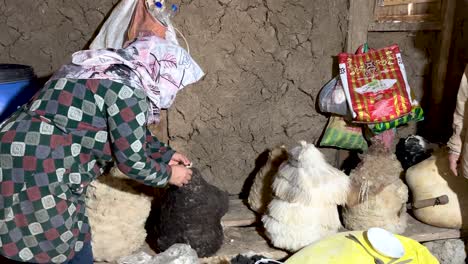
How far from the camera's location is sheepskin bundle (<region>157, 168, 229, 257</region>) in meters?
2.33

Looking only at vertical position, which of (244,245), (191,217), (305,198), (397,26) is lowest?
(244,245)

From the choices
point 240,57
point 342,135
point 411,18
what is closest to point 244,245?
point 342,135

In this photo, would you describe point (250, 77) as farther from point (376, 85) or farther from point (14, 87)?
point (14, 87)

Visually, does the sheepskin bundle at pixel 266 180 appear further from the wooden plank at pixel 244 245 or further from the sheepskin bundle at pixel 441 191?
the sheepskin bundle at pixel 441 191

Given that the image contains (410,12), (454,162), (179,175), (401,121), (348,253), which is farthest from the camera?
(410,12)

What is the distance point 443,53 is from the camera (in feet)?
9.62

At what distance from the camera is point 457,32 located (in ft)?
9.84

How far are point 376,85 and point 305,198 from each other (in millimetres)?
855

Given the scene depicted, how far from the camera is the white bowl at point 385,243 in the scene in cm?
198

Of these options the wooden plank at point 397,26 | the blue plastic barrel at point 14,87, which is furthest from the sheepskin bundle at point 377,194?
the blue plastic barrel at point 14,87

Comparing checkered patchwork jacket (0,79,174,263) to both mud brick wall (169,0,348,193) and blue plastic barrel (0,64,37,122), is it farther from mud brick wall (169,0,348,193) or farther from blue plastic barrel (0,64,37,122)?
mud brick wall (169,0,348,193)

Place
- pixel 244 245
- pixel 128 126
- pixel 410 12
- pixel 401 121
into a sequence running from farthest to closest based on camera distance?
pixel 410 12, pixel 401 121, pixel 244 245, pixel 128 126

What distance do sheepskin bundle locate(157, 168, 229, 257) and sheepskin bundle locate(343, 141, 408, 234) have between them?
75cm

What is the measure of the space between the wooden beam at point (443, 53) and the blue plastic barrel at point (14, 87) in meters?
2.35
